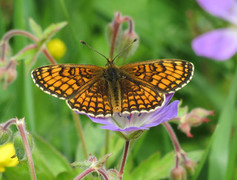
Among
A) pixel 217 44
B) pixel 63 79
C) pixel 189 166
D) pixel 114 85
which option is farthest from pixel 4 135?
pixel 217 44

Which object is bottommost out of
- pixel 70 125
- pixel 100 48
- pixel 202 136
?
pixel 202 136

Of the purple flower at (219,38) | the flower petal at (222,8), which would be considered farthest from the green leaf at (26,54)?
the flower petal at (222,8)

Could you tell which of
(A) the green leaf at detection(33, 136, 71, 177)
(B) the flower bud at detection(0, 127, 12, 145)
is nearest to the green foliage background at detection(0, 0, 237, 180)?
(A) the green leaf at detection(33, 136, 71, 177)

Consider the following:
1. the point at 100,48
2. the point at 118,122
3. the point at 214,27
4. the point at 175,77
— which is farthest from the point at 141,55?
the point at 175,77

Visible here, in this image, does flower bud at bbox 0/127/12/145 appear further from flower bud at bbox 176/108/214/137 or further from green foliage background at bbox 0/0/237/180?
flower bud at bbox 176/108/214/137

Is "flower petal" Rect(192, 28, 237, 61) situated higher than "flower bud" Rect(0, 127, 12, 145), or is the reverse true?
"flower bud" Rect(0, 127, 12, 145)

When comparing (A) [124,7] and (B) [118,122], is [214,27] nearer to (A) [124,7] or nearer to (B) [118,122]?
(A) [124,7]
